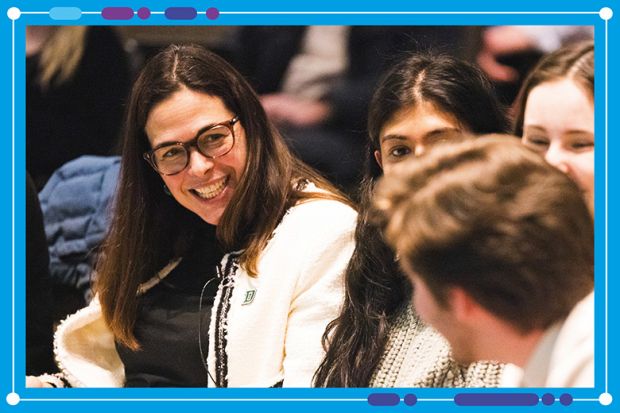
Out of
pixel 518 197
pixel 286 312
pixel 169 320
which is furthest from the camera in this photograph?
pixel 169 320

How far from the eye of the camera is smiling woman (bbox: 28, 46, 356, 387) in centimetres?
149

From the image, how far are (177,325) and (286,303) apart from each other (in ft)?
0.74

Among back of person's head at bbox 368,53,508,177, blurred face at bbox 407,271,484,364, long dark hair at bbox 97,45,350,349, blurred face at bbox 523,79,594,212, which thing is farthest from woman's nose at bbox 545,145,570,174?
long dark hair at bbox 97,45,350,349

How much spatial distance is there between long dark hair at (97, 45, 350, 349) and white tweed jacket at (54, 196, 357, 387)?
33 millimetres

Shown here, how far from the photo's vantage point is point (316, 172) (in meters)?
1.62

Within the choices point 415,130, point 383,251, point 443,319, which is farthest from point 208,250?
point 443,319

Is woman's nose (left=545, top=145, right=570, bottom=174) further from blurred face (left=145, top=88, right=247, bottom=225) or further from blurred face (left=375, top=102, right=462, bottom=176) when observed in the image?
blurred face (left=145, top=88, right=247, bottom=225)

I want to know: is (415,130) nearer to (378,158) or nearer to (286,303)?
(378,158)

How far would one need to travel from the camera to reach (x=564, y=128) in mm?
1308

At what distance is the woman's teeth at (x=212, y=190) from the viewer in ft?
5.14

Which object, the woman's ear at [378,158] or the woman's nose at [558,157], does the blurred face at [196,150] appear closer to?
the woman's ear at [378,158]
